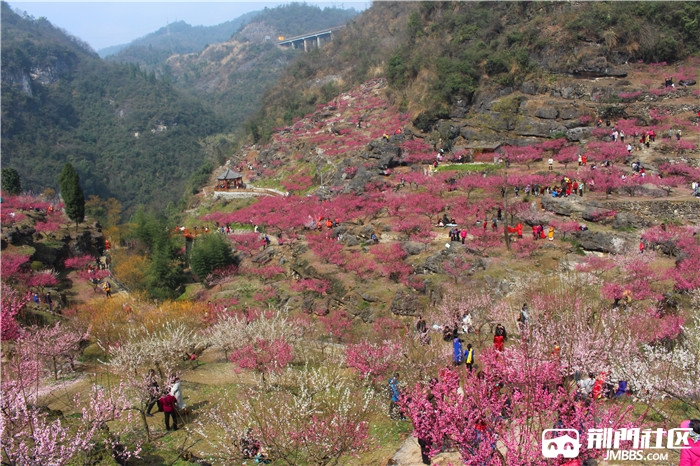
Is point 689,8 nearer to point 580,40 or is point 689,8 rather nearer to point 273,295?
point 580,40

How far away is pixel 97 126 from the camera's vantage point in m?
161

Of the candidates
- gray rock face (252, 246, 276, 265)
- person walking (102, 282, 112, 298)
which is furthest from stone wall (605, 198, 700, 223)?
person walking (102, 282, 112, 298)

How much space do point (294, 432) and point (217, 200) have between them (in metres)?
55.9

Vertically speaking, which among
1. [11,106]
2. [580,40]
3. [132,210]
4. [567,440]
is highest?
[11,106]

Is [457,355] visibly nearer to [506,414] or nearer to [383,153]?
[506,414]

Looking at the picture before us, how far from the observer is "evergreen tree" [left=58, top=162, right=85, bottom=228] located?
45969mm

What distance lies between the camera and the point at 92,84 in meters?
184

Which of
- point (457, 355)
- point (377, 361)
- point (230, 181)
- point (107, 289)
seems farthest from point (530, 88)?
point (107, 289)

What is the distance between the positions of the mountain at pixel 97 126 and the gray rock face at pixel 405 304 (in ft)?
296

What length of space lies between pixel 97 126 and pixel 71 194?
134242 millimetres

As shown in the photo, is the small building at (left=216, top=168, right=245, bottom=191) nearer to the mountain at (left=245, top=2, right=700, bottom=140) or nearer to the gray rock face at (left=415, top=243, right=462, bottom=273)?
the mountain at (left=245, top=2, right=700, bottom=140)

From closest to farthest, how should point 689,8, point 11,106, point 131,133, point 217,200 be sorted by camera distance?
point 689,8 → point 217,200 → point 11,106 → point 131,133

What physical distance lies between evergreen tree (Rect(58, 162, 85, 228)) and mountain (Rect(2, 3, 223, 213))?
5862cm

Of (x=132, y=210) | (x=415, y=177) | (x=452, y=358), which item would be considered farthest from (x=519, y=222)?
(x=132, y=210)
